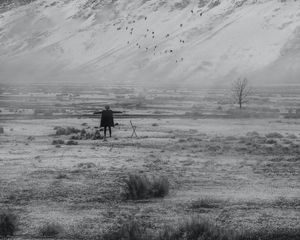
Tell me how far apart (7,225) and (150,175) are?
6713 millimetres

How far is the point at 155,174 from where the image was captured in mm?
17359

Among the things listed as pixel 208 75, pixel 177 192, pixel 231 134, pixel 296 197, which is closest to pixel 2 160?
pixel 177 192

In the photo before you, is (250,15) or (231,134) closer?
(231,134)

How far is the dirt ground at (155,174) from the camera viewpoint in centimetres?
1212

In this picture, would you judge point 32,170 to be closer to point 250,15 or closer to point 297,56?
point 297,56

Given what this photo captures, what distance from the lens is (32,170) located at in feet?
59.3

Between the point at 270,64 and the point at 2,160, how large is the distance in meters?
156

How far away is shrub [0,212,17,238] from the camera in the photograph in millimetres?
10742

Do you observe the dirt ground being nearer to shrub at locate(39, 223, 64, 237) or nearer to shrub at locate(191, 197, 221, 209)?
shrub at locate(191, 197, 221, 209)

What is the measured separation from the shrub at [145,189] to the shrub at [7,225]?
3.60m

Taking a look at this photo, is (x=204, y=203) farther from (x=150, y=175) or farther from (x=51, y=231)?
(x=150, y=175)

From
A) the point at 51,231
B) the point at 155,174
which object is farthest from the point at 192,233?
the point at 155,174

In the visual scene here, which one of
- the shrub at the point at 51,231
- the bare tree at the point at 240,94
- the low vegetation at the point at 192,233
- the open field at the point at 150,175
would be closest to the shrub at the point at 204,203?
the open field at the point at 150,175

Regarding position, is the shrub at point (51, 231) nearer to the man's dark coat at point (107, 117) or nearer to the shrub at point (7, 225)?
the shrub at point (7, 225)
